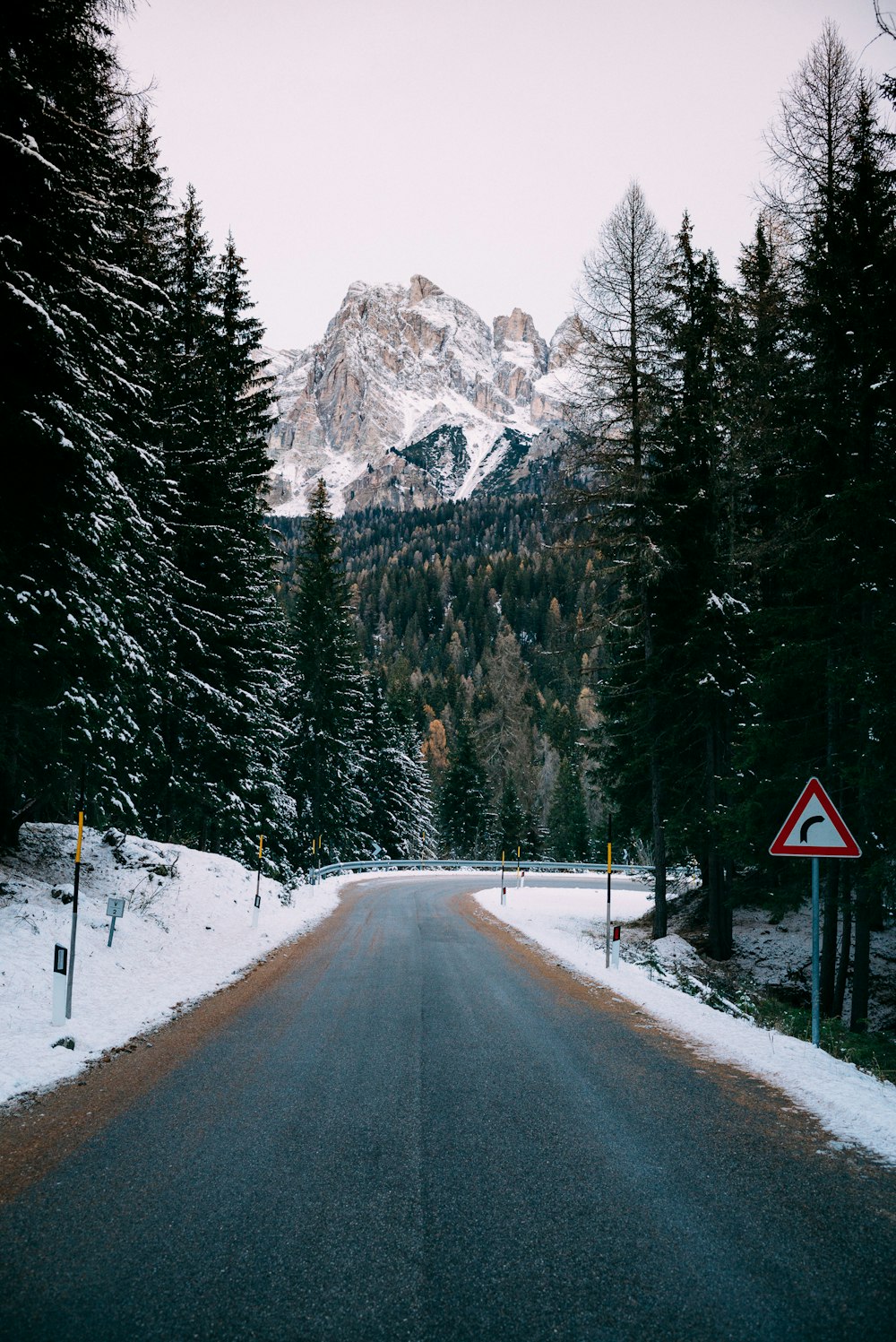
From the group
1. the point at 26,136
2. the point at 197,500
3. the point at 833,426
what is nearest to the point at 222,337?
the point at 197,500

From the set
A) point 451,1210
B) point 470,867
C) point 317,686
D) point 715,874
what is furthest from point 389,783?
point 451,1210

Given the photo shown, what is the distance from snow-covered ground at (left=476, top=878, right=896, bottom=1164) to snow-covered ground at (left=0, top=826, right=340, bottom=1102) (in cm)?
587

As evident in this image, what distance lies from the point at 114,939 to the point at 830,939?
12.6m

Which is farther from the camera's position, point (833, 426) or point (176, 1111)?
point (833, 426)

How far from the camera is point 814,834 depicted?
7062mm

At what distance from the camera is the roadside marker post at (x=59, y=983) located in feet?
22.6

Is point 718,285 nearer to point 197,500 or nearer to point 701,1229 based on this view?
point 197,500

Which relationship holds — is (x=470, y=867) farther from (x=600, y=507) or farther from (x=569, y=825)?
(x=600, y=507)

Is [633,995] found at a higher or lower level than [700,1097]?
lower

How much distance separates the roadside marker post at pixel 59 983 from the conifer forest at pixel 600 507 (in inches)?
159

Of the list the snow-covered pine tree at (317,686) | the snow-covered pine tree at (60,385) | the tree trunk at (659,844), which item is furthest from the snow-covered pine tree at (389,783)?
the snow-covered pine tree at (60,385)

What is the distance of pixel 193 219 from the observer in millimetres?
19891

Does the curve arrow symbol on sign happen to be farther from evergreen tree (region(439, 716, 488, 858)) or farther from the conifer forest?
evergreen tree (region(439, 716, 488, 858))

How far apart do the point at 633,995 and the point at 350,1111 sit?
5.89 meters
